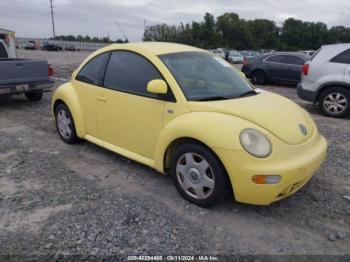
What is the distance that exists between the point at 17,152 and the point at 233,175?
139 inches

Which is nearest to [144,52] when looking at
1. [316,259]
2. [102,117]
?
[102,117]

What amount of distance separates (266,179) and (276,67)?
35.3 feet

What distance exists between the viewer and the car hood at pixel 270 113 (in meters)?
3.35

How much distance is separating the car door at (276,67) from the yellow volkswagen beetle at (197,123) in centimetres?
909

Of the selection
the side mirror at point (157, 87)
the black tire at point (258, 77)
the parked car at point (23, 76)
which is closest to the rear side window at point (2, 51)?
the parked car at point (23, 76)

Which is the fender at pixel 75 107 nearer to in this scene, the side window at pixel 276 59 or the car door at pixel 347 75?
the car door at pixel 347 75

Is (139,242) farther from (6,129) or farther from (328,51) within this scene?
(328,51)

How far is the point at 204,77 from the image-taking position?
402cm

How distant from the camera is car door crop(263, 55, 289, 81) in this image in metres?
12.9

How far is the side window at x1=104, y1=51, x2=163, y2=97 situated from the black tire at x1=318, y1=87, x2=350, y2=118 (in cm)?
524

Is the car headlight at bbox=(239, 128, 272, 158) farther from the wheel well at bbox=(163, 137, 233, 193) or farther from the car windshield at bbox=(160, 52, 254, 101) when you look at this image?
the car windshield at bbox=(160, 52, 254, 101)

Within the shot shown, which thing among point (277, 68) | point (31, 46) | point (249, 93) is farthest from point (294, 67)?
point (31, 46)

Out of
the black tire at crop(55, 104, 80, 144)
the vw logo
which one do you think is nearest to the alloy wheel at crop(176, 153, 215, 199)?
the vw logo

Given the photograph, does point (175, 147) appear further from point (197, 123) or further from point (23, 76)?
point (23, 76)
